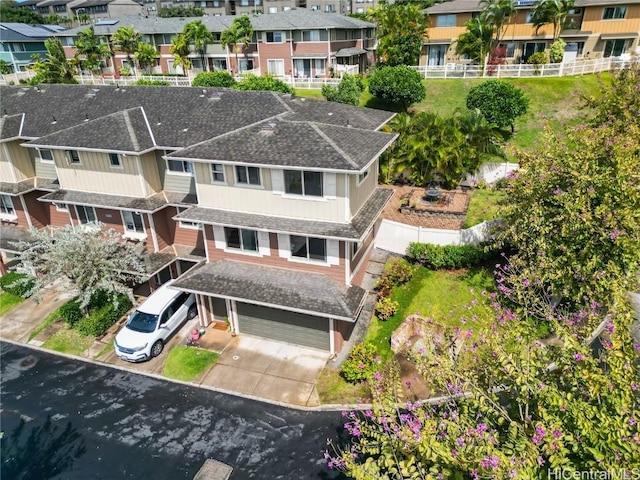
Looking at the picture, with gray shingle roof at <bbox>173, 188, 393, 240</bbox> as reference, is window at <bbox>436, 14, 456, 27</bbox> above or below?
above

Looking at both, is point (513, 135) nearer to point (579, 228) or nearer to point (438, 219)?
point (438, 219)

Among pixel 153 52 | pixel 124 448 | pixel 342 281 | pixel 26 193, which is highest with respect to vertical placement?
pixel 153 52

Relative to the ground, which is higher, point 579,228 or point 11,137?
point 11,137

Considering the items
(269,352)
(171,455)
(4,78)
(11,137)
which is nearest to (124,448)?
(171,455)

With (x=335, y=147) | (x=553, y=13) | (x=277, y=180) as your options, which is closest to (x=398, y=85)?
(x=553, y=13)

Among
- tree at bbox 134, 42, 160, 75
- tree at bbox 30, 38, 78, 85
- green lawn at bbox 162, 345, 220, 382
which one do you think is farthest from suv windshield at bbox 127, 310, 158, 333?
tree at bbox 134, 42, 160, 75

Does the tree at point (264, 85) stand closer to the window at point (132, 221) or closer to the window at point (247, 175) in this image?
the window at point (132, 221)

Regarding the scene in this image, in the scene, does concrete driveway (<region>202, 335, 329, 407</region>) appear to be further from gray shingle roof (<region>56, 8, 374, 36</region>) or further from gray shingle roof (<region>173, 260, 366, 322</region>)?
gray shingle roof (<region>56, 8, 374, 36</region>)
